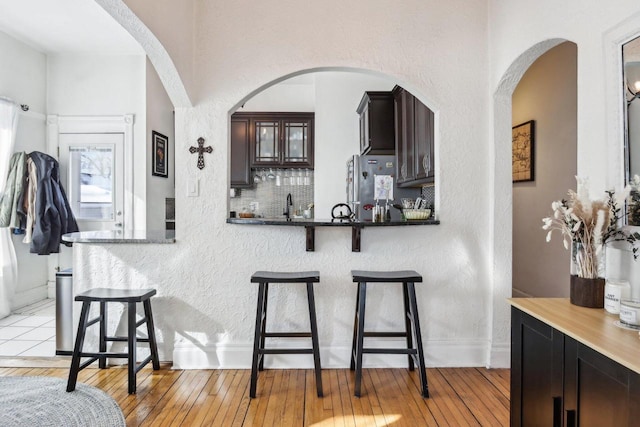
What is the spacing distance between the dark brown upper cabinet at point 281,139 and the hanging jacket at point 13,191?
2.87 meters

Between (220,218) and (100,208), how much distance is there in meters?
2.69

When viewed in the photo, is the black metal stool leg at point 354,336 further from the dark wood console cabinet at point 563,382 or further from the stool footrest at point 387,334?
the dark wood console cabinet at point 563,382

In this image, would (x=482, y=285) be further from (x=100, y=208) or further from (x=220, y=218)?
(x=100, y=208)

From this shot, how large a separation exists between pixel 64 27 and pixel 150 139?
4.46 feet

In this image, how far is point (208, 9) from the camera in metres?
2.71

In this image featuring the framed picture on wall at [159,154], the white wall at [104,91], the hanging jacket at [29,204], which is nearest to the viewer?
the hanging jacket at [29,204]

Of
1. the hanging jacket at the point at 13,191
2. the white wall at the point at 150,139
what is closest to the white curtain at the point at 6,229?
the hanging jacket at the point at 13,191

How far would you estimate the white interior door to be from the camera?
455cm

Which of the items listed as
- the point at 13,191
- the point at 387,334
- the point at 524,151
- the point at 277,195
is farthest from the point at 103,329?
the point at 524,151

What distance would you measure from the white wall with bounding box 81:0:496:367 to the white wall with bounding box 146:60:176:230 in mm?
2051

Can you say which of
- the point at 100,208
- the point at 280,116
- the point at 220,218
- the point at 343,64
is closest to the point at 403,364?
the point at 220,218

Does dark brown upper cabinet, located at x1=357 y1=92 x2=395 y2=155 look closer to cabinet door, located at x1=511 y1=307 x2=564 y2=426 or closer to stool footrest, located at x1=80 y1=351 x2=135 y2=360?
cabinet door, located at x1=511 y1=307 x2=564 y2=426

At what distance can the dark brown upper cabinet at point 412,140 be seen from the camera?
10.3ft

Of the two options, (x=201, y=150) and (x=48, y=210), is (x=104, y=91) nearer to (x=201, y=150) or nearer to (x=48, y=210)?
(x=48, y=210)
